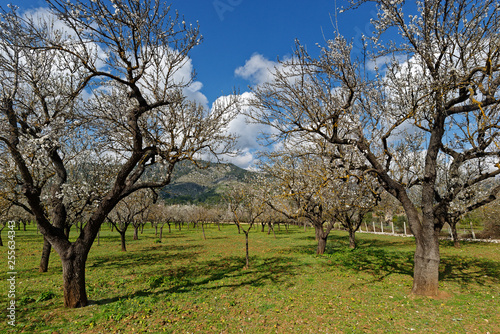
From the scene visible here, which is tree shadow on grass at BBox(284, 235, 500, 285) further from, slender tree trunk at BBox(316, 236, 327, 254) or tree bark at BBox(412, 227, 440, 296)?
tree bark at BBox(412, 227, 440, 296)

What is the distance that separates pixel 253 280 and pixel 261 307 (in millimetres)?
3584

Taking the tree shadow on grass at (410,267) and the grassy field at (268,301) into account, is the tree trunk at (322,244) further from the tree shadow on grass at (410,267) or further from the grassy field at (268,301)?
the grassy field at (268,301)

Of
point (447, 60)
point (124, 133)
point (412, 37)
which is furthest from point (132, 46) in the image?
point (447, 60)

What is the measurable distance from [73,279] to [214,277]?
6280 mm

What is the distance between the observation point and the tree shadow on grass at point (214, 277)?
34.4 ft

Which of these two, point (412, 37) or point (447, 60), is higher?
point (412, 37)

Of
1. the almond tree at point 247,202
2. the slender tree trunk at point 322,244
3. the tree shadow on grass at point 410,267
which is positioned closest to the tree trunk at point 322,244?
the slender tree trunk at point 322,244

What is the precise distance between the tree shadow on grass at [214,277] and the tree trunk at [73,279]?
0.87 meters

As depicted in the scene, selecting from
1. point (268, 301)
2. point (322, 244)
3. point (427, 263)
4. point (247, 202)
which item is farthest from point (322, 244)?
point (268, 301)

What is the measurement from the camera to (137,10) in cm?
740

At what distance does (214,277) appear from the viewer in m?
12.5

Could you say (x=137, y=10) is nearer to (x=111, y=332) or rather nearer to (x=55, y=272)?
(x=111, y=332)

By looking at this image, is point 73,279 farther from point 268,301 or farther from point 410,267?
point 410,267

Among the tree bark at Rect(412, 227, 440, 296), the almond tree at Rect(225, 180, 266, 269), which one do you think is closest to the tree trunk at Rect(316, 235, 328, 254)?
the almond tree at Rect(225, 180, 266, 269)
